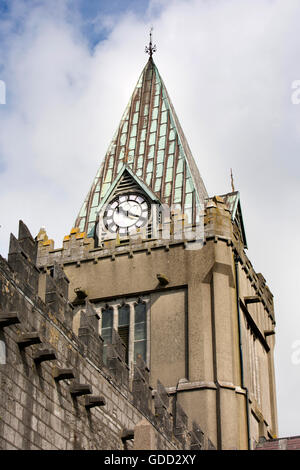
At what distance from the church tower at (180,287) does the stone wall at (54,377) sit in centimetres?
996

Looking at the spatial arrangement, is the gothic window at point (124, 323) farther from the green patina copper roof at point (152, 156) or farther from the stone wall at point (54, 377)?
the stone wall at point (54, 377)

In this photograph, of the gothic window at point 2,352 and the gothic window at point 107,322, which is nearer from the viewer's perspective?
the gothic window at point 2,352

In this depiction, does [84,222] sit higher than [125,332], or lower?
higher

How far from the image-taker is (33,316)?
1750cm

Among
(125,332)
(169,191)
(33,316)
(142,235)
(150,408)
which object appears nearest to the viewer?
(33,316)

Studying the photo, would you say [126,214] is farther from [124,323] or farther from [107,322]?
[124,323]

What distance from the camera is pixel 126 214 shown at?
132 ft

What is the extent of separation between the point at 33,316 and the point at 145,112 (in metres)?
29.1

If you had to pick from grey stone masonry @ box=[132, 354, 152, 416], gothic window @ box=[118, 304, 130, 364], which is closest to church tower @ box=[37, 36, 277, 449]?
gothic window @ box=[118, 304, 130, 364]

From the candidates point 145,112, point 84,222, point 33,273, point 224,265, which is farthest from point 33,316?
point 145,112

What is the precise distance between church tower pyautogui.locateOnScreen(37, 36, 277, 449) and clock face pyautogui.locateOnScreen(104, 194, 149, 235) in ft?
0.17

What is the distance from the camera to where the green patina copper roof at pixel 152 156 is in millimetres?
41344

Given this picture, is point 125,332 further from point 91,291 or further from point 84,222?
point 84,222

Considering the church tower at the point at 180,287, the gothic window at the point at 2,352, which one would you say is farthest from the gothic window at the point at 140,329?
the gothic window at the point at 2,352
